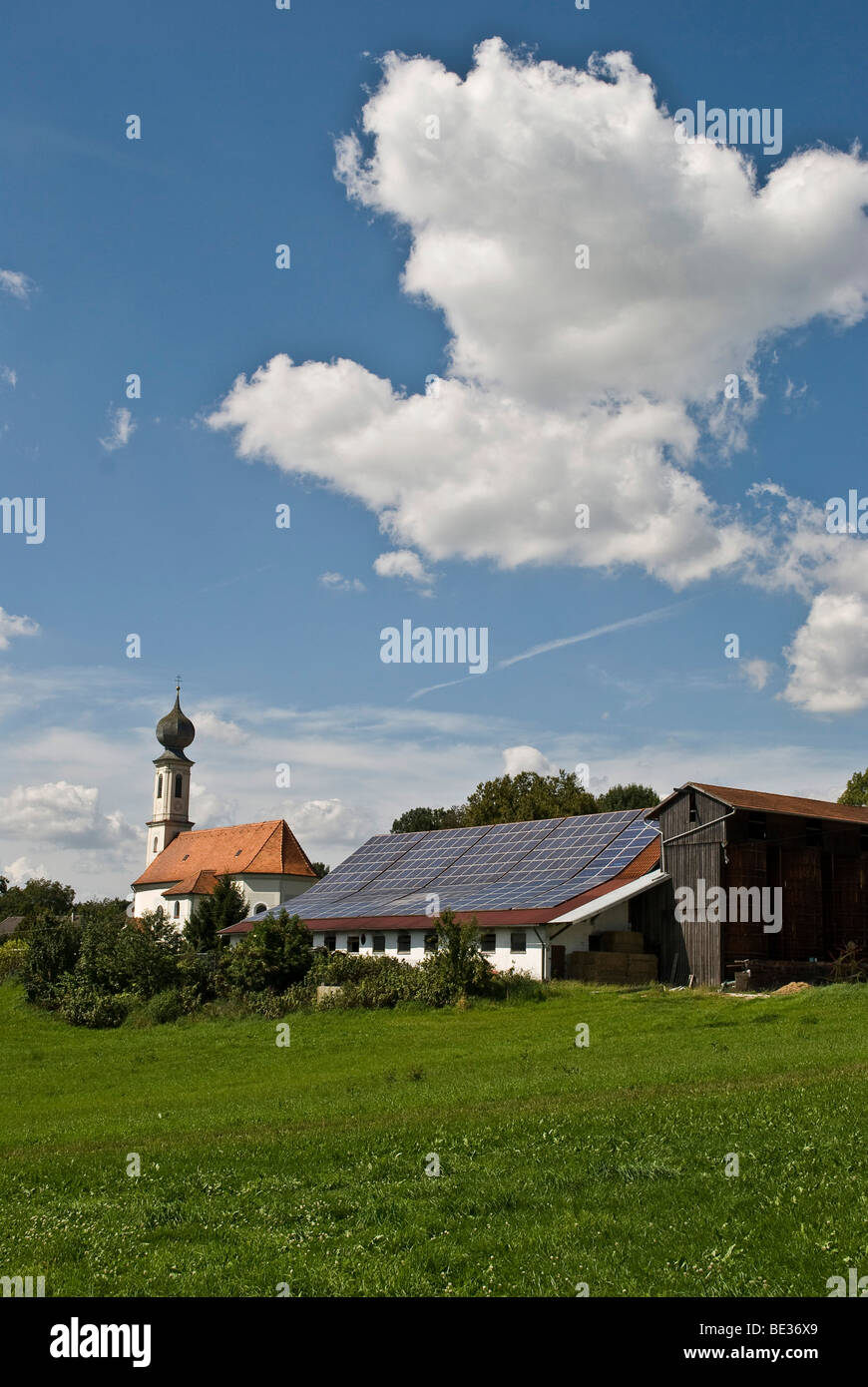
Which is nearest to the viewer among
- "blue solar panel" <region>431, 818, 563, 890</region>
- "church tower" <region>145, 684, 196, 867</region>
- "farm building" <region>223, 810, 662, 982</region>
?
"farm building" <region>223, 810, 662, 982</region>

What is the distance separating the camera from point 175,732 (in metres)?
111

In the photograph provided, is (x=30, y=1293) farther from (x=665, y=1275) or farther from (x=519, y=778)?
(x=519, y=778)

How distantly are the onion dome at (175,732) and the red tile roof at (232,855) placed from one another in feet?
37.2

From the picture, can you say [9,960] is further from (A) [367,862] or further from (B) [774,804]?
(B) [774,804]

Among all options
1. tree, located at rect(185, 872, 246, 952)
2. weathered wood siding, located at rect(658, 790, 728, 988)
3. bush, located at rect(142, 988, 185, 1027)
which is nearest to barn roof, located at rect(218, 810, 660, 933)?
tree, located at rect(185, 872, 246, 952)

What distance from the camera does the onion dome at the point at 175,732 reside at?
111 m

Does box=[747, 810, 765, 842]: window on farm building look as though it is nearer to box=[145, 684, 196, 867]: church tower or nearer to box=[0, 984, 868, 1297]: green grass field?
box=[0, 984, 868, 1297]: green grass field

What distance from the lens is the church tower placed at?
352ft

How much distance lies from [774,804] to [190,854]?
215 ft

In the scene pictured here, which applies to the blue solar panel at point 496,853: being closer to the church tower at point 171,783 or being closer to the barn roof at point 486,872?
the barn roof at point 486,872

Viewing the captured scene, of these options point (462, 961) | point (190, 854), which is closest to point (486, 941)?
point (462, 961)
